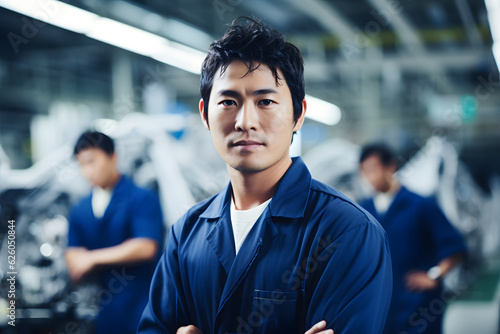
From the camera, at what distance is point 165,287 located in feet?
3.73

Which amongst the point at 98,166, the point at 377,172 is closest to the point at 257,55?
the point at 98,166

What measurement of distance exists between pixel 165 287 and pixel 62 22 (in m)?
1.88

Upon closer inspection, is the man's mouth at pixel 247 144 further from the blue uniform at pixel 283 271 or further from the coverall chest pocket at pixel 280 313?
the coverall chest pocket at pixel 280 313

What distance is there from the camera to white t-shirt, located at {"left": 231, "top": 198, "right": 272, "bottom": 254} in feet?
3.60

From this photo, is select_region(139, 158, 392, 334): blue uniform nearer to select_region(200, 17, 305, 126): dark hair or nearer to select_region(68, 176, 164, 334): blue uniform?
select_region(200, 17, 305, 126): dark hair

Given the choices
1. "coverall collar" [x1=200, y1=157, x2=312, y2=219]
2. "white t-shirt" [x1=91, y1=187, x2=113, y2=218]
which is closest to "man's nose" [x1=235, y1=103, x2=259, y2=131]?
"coverall collar" [x1=200, y1=157, x2=312, y2=219]

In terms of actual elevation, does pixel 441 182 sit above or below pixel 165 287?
above

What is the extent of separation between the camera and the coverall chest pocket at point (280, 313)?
1.00 meters

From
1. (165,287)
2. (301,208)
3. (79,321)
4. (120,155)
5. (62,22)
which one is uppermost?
(62,22)

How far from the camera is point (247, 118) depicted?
3.34 ft

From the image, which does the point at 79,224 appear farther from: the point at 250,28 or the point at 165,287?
the point at 250,28

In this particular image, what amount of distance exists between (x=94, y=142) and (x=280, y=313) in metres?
1.74

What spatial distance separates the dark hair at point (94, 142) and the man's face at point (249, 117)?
59.0 inches

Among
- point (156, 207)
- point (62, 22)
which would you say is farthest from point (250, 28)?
point (62, 22)
